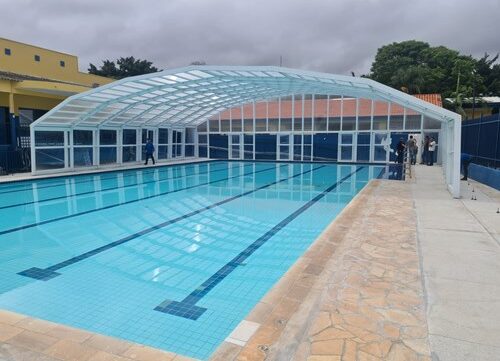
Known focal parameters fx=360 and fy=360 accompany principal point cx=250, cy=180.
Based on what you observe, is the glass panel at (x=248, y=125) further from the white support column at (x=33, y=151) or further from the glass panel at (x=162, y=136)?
the white support column at (x=33, y=151)

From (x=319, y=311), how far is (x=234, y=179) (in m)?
12.5

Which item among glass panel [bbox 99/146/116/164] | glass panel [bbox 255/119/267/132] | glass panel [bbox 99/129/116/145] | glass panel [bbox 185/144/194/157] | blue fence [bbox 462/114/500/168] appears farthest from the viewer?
glass panel [bbox 185/144/194/157]

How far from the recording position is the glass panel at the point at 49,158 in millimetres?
14719

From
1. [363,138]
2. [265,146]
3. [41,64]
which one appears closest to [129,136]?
[41,64]

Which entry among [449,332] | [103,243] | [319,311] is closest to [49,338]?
[319,311]

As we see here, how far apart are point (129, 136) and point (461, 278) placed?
18946mm

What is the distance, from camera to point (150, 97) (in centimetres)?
1606

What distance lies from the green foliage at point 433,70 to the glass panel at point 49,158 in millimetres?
24464

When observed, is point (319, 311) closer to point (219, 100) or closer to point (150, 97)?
point (150, 97)

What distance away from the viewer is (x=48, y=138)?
1511 cm

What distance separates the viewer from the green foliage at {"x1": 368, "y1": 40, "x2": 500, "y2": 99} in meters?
30.7

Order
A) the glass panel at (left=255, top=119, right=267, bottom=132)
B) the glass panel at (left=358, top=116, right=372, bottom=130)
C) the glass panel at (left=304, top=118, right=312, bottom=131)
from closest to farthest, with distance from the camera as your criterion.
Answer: the glass panel at (left=358, top=116, right=372, bottom=130) < the glass panel at (left=304, top=118, right=312, bottom=131) < the glass panel at (left=255, top=119, right=267, bottom=132)

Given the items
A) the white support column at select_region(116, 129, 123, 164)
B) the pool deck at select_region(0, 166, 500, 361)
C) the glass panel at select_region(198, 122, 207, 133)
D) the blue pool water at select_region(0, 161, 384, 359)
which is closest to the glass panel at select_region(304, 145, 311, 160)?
the glass panel at select_region(198, 122, 207, 133)

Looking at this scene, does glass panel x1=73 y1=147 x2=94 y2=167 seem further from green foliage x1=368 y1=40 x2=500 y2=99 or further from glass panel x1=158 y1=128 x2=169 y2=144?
green foliage x1=368 y1=40 x2=500 y2=99
